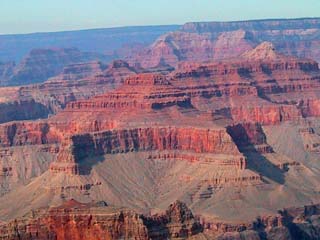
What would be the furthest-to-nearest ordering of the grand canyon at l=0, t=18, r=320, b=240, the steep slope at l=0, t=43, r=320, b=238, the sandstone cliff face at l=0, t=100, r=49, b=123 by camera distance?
1. the sandstone cliff face at l=0, t=100, r=49, b=123
2. the steep slope at l=0, t=43, r=320, b=238
3. the grand canyon at l=0, t=18, r=320, b=240

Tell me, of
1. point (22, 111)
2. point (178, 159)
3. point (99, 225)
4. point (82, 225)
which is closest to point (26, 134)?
point (178, 159)

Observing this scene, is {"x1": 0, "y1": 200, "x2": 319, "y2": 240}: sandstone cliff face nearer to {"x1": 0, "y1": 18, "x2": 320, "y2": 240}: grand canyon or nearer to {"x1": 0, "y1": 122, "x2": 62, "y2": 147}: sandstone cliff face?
{"x1": 0, "y1": 18, "x2": 320, "y2": 240}: grand canyon

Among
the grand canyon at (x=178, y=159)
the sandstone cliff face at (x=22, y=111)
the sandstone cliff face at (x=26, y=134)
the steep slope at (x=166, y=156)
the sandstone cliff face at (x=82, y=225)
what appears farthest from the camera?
the sandstone cliff face at (x=22, y=111)

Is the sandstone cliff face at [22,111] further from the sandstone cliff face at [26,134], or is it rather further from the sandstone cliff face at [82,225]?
the sandstone cliff face at [82,225]

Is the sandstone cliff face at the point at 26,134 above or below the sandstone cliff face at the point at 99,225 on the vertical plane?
above

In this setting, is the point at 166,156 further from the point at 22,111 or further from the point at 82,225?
the point at 82,225

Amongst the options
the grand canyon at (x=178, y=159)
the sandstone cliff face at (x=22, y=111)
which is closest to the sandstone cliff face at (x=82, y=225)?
the grand canyon at (x=178, y=159)

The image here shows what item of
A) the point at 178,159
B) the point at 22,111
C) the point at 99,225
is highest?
the point at 22,111

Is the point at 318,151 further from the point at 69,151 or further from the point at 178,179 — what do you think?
the point at 69,151

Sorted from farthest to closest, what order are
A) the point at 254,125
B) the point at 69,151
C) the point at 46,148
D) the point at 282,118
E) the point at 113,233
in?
the point at 282,118, the point at 46,148, the point at 254,125, the point at 69,151, the point at 113,233

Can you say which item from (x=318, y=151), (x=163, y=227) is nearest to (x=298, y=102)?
(x=318, y=151)

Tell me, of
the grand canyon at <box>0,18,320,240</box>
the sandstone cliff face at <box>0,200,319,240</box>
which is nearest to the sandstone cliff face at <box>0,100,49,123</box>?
the grand canyon at <box>0,18,320,240</box>
